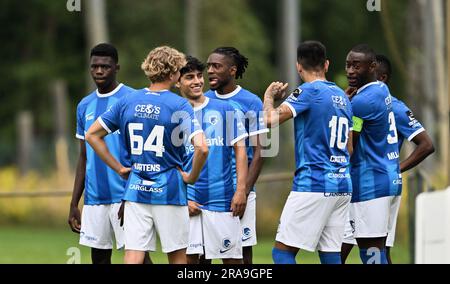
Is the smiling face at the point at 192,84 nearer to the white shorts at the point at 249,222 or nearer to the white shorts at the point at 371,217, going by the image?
the white shorts at the point at 249,222

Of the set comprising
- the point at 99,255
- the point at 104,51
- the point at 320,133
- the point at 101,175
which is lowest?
the point at 99,255

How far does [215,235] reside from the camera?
11633 millimetres

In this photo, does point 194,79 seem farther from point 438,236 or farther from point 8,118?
point 8,118

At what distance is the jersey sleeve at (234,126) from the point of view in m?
11.5

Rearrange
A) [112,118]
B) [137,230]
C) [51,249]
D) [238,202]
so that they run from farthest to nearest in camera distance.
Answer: [51,249] < [238,202] < [112,118] < [137,230]

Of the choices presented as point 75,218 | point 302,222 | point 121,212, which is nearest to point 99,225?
point 75,218

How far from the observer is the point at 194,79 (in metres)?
11.6

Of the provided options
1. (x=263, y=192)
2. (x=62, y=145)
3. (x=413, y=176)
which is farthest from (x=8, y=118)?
(x=413, y=176)

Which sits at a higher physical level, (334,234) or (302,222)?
(302,222)

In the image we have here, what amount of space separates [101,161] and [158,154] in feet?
5.42

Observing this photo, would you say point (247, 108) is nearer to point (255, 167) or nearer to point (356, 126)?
point (255, 167)

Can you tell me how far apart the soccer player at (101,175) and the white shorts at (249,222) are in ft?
3.78

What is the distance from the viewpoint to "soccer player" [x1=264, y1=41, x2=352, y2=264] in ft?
36.1

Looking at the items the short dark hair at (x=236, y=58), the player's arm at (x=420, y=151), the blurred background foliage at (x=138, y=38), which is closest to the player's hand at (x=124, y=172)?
the short dark hair at (x=236, y=58)
